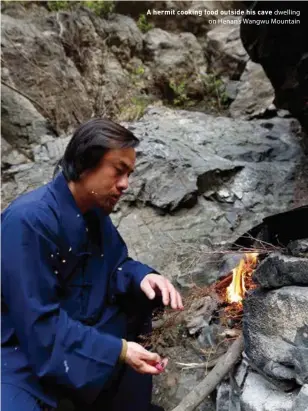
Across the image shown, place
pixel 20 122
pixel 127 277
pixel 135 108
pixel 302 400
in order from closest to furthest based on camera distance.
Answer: pixel 302 400 < pixel 127 277 < pixel 20 122 < pixel 135 108

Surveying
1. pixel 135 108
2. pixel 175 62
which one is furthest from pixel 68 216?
pixel 175 62

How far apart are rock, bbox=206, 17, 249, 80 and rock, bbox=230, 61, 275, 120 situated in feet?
1.42

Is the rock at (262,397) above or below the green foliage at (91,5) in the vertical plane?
below

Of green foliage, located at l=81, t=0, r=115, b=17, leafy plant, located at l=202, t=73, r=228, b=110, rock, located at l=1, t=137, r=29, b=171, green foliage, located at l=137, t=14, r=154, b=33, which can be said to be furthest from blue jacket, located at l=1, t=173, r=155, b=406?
green foliage, located at l=137, t=14, r=154, b=33

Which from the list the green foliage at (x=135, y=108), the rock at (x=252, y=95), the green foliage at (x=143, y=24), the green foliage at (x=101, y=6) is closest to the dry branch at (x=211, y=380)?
the green foliage at (x=135, y=108)

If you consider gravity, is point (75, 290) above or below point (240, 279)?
above

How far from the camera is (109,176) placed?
7.39 feet

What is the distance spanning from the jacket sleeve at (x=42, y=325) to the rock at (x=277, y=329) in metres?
0.69

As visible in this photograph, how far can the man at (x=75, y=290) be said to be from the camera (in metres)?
2.01

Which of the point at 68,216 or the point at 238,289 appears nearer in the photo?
the point at 68,216

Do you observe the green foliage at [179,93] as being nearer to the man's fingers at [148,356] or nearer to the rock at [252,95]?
the rock at [252,95]

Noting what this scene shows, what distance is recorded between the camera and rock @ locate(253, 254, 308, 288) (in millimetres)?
2016

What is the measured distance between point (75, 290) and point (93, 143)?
2.68 ft

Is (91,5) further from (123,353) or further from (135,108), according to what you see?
(123,353)
